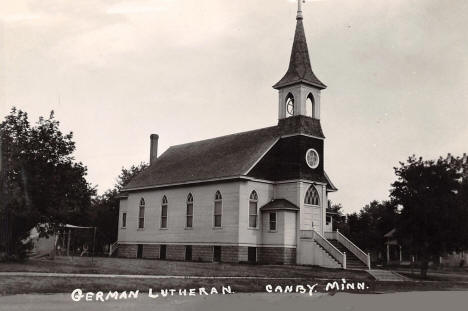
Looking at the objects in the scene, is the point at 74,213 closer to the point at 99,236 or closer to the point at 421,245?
the point at 421,245

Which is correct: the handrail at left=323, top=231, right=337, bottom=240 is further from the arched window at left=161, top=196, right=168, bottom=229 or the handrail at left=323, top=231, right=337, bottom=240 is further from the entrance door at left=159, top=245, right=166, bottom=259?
the entrance door at left=159, top=245, right=166, bottom=259

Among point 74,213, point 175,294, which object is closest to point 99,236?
point 74,213

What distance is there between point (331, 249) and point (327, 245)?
0.55 m

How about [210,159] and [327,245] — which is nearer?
[327,245]

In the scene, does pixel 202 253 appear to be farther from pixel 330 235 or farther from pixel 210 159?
pixel 330 235

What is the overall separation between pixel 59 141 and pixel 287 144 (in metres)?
17.4

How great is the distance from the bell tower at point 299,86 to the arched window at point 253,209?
19.8ft

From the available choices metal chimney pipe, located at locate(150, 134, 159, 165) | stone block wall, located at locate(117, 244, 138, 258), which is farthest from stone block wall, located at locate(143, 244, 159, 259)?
metal chimney pipe, located at locate(150, 134, 159, 165)

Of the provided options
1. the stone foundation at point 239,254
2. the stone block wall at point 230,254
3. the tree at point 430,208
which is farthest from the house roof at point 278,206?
the tree at point 430,208

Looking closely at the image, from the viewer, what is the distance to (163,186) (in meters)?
45.3

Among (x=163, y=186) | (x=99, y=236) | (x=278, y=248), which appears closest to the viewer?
(x=278, y=248)

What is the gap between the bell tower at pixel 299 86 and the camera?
131 ft

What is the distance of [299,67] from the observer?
1613 inches

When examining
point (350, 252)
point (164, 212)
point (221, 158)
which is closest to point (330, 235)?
point (350, 252)
